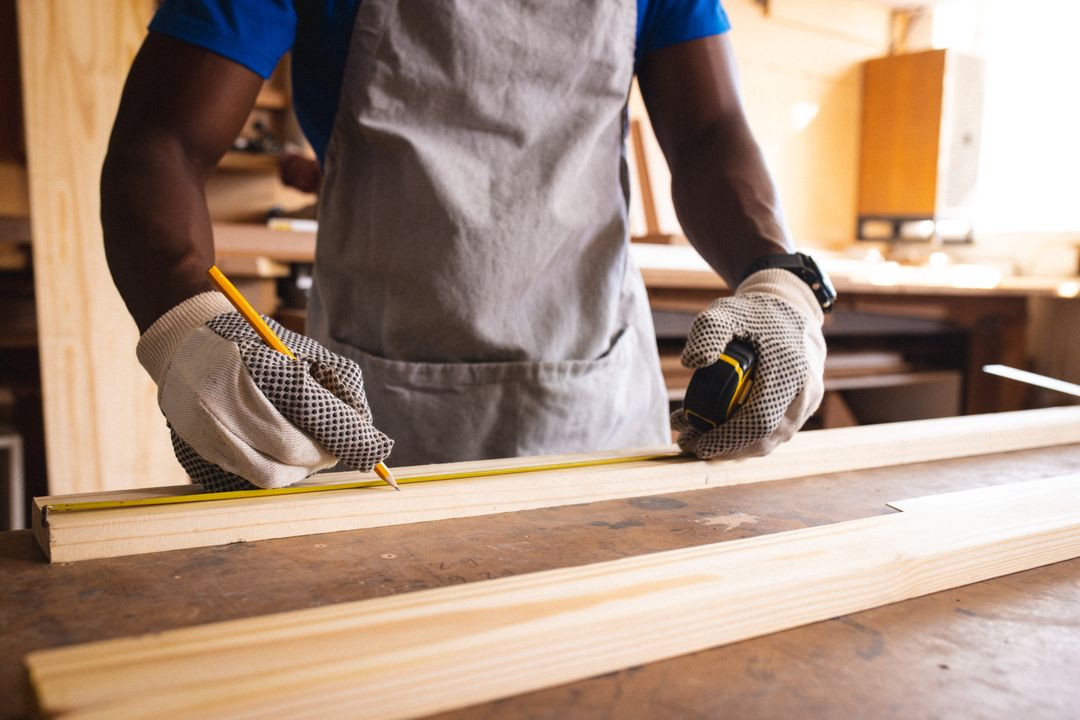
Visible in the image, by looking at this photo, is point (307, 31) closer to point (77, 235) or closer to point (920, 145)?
point (77, 235)

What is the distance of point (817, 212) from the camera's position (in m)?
4.21

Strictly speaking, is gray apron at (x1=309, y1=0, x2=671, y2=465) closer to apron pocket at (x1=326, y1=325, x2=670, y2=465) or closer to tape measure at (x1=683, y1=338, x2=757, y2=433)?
apron pocket at (x1=326, y1=325, x2=670, y2=465)

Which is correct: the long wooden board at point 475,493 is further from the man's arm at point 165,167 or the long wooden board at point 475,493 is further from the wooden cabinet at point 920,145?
the wooden cabinet at point 920,145

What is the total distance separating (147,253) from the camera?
896mm

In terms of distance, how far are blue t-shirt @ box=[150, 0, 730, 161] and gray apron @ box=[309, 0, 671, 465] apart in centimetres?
6

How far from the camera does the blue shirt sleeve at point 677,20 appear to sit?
1258 mm

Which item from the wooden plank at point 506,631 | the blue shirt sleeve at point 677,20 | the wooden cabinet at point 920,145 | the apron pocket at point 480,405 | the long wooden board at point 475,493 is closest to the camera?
the wooden plank at point 506,631

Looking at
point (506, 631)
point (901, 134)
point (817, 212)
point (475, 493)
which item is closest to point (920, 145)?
point (901, 134)

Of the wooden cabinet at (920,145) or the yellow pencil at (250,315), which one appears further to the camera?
the wooden cabinet at (920,145)

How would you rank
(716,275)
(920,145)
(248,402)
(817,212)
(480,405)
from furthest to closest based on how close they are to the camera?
(817,212) → (920,145) → (716,275) → (480,405) → (248,402)

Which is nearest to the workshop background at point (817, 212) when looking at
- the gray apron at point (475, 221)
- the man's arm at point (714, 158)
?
the man's arm at point (714, 158)

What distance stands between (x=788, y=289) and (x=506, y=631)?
68 centimetres

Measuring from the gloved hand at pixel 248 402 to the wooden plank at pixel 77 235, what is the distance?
118 centimetres

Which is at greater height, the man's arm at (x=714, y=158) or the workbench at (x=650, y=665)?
the man's arm at (x=714, y=158)
